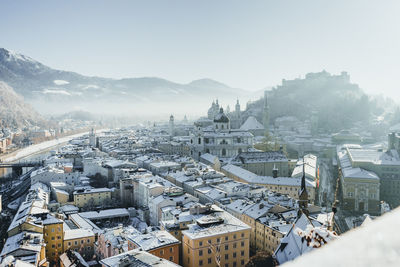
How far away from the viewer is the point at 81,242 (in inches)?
790

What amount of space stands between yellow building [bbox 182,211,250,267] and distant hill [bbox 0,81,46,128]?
3735 inches

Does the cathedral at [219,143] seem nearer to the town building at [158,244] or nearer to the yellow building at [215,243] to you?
the yellow building at [215,243]

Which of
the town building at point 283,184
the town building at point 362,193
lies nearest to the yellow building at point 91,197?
the town building at point 283,184

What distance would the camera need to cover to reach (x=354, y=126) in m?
66.2

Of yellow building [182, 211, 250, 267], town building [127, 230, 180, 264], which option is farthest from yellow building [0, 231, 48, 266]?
yellow building [182, 211, 250, 267]

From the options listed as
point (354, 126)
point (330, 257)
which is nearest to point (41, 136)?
point (354, 126)

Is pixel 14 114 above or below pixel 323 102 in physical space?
below

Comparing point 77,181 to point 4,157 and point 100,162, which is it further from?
point 4,157

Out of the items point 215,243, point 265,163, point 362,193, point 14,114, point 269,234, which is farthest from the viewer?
point 14,114

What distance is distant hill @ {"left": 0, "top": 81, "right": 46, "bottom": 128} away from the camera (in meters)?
103

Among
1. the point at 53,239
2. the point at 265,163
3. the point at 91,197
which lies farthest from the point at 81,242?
the point at 265,163

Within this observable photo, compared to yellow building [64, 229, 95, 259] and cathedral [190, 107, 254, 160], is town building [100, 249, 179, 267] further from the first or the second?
cathedral [190, 107, 254, 160]

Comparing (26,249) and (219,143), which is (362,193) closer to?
(219,143)

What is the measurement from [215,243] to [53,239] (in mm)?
9406
